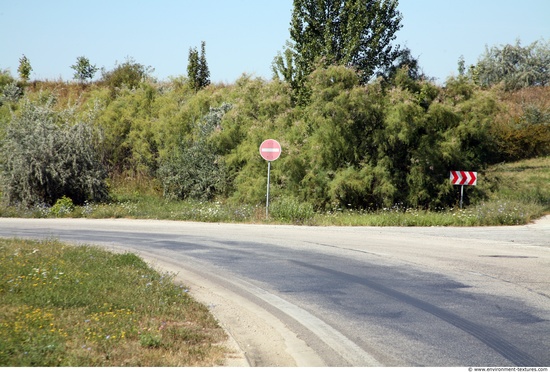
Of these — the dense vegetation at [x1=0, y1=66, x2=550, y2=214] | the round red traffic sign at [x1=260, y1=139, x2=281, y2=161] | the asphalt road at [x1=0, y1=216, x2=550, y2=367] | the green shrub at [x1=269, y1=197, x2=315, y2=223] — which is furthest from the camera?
the dense vegetation at [x1=0, y1=66, x2=550, y2=214]

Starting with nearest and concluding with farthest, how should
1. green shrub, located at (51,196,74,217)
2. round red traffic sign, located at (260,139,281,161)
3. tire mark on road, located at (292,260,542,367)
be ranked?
tire mark on road, located at (292,260,542,367)
round red traffic sign, located at (260,139,281,161)
green shrub, located at (51,196,74,217)

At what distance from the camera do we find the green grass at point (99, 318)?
6.09 meters

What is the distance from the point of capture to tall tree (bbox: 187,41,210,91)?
46.0 meters

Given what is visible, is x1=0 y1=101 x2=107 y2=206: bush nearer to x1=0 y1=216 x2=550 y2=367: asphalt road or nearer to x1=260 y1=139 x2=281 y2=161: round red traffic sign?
x1=0 y1=216 x2=550 y2=367: asphalt road

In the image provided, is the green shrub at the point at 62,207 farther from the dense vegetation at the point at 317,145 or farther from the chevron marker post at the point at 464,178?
the chevron marker post at the point at 464,178

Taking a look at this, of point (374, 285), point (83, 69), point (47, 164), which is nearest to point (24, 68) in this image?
point (83, 69)

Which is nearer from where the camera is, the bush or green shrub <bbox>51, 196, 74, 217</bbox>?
green shrub <bbox>51, 196, 74, 217</bbox>

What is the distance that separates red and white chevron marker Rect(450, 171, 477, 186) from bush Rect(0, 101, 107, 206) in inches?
604

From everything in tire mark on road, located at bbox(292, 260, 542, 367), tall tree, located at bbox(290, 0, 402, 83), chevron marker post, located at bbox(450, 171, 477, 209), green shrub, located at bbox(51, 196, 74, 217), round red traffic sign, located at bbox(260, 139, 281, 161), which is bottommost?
tire mark on road, located at bbox(292, 260, 542, 367)

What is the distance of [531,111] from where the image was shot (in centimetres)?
4669

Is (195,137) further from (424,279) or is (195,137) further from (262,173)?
(424,279)

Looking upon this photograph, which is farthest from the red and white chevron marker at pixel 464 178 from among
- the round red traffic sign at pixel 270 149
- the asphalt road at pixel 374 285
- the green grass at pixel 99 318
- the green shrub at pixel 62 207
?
the green grass at pixel 99 318

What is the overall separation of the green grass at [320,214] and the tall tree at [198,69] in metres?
15.3

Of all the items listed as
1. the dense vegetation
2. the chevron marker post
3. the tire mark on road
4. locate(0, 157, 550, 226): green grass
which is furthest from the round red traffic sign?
the tire mark on road
